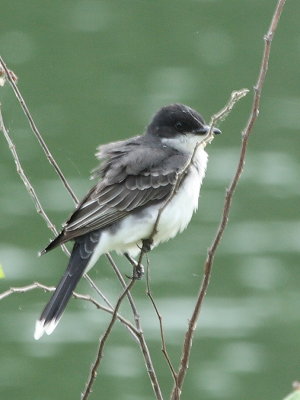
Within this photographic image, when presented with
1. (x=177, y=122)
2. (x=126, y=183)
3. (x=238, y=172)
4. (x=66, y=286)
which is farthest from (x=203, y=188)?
(x=238, y=172)

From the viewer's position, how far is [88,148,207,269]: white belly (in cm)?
716

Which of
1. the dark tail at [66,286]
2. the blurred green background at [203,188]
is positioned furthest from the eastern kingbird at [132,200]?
the blurred green background at [203,188]

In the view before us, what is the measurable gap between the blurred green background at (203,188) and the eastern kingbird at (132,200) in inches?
223

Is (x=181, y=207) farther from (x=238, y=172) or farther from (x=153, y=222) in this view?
(x=238, y=172)

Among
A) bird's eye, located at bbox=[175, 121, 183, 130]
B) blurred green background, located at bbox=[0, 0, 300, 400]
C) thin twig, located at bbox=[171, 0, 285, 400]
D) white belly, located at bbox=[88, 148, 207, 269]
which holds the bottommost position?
thin twig, located at bbox=[171, 0, 285, 400]

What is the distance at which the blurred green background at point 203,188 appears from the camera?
13.5 metres

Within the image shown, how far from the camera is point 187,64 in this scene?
18719 millimetres

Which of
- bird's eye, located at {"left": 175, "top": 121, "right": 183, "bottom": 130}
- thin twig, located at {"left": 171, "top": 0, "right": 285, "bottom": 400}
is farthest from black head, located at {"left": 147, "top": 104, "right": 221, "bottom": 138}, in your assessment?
thin twig, located at {"left": 171, "top": 0, "right": 285, "bottom": 400}

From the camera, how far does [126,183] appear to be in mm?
7340

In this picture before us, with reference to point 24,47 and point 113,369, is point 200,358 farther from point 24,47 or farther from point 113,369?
point 24,47

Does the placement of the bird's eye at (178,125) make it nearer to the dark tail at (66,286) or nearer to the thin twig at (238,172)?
the dark tail at (66,286)

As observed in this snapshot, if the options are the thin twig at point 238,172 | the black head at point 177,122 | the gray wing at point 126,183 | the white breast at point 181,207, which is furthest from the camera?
the black head at point 177,122

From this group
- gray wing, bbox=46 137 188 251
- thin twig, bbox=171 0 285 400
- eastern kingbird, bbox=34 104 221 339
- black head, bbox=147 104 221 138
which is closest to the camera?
thin twig, bbox=171 0 285 400

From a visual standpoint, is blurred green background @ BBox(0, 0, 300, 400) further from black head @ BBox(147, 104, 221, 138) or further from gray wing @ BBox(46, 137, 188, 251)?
gray wing @ BBox(46, 137, 188, 251)
